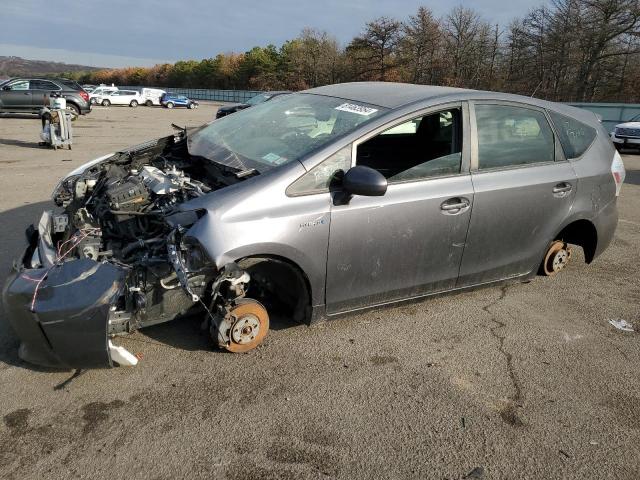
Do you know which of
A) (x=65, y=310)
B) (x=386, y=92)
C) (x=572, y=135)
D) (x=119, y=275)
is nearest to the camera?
(x=65, y=310)

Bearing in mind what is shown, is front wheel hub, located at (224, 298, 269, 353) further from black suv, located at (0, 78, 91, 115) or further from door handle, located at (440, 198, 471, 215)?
black suv, located at (0, 78, 91, 115)

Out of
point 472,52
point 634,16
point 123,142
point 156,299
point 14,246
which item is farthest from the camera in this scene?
point 472,52

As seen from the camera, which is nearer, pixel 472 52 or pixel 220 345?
pixel 220 345

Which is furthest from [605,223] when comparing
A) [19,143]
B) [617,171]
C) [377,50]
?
[377,50]

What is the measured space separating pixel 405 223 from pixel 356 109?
91 cm

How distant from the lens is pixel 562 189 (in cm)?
411

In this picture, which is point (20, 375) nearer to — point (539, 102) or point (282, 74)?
point (539, 102)

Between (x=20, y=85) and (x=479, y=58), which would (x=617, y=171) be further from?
(x=479, y=58)

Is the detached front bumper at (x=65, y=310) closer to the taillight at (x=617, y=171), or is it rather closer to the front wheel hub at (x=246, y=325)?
the front wheel hub at (x=246, y=325)

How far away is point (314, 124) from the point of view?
12.2 feet

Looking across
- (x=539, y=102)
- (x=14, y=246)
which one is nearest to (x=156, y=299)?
(x=14, y=246)

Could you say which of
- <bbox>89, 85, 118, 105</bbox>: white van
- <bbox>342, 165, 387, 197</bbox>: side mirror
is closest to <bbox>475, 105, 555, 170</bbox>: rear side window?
<bbox>342, 165, 387, 197</bbox>: side mirror

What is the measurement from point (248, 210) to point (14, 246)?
3.27m

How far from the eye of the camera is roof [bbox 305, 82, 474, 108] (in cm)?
364
